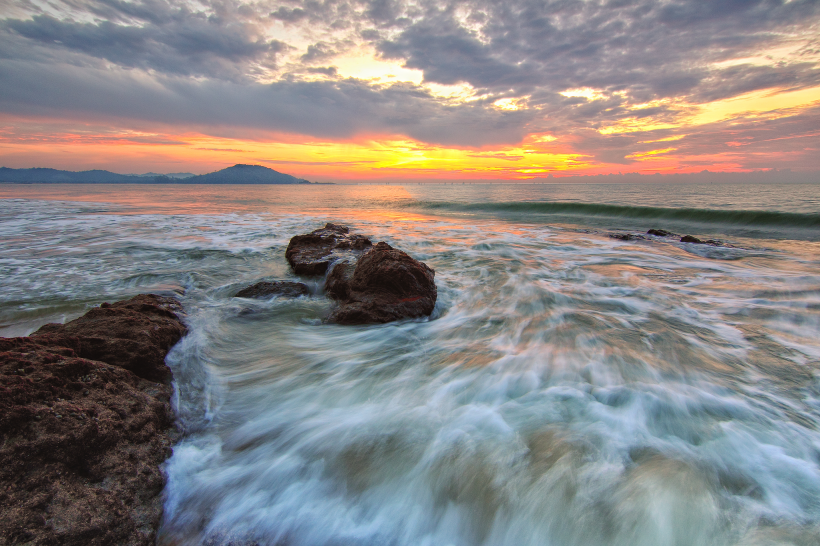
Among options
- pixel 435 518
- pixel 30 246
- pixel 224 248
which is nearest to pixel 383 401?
pixel 435 518

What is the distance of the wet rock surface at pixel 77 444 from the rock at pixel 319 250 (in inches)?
161

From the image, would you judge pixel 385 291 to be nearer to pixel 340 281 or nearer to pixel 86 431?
pixel 340 281

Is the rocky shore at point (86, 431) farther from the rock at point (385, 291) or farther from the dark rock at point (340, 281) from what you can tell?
the dark rock at point (340, 281)

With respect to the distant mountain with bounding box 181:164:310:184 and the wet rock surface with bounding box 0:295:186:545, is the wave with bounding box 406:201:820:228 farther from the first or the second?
the distant mountain with bounding box 181:164:310:184

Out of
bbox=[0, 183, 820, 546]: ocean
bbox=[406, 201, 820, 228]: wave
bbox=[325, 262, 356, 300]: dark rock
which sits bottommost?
bbox=[0, 183, 820, 546]: ocean

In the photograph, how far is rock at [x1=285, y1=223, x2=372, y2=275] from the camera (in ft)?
21.3

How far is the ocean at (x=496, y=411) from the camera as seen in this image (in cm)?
187

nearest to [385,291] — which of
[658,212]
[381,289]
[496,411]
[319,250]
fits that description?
[381,289]

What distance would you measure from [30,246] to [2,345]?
9361 mm

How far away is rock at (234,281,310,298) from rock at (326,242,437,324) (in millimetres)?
863

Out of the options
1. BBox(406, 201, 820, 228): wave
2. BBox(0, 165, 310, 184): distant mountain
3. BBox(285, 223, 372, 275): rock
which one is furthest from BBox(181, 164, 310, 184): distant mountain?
BBox(285, 223, 372, 275): rock

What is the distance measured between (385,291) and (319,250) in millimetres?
3385

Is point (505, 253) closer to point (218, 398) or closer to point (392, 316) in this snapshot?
point (392, 316)

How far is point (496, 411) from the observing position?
2744mm
